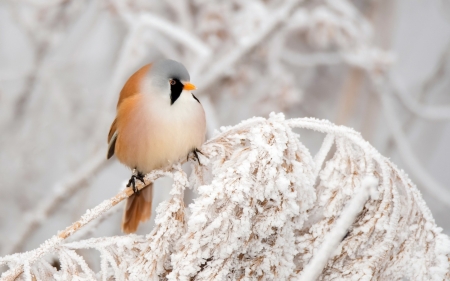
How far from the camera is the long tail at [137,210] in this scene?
2420 millimetres

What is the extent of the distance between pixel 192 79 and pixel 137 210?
2.95 feet

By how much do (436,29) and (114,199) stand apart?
5842 mm

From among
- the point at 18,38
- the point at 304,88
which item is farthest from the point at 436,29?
the point at 18,38

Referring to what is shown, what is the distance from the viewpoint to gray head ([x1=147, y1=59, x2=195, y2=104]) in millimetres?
2172

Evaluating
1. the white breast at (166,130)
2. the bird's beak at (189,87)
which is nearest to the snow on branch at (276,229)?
the white breast at (166,130)

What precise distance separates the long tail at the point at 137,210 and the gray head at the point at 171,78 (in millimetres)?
503

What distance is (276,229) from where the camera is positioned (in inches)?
51.4

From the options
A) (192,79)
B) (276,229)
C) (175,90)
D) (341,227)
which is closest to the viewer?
(341,227)

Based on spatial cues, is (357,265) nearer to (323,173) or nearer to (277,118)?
(323,173)

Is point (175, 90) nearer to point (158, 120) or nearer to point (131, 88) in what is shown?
point (158, 120)

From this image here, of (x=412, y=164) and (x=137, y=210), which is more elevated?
(x=412, y=164)

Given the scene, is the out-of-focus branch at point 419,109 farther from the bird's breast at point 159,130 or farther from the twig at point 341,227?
the twig at point 341,227

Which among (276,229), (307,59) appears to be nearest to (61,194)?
(276,229)

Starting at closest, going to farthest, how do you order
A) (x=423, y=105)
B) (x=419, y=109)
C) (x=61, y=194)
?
(x=61, y=194), (x=419, y=109), (x=423, y=105)
